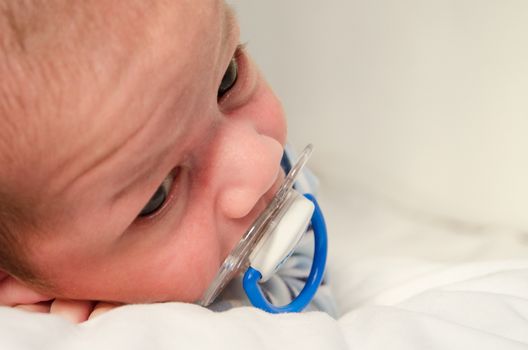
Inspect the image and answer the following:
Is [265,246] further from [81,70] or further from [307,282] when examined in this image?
[81,70]

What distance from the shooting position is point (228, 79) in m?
0.76

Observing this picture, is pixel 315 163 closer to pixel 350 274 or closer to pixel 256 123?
pixel 350 274

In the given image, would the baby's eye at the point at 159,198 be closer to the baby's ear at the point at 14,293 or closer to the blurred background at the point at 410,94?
the baby's ear at the point at 14,293

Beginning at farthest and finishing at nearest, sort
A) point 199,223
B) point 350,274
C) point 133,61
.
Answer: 1. point 350,274
2. point 199,223
3. point 133,61

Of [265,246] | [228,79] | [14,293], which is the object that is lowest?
[14,293]

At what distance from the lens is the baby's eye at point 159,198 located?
697 mm

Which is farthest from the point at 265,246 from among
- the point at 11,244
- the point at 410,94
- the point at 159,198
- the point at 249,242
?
the point at 410,94

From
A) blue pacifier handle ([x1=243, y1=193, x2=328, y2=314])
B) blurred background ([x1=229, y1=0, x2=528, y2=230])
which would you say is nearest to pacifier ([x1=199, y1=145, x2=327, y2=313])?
blue pacifier handle ([x1=243, y1=193, x2=328, y2=314])

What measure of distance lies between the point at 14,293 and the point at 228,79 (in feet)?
0.95

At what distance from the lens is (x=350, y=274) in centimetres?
107

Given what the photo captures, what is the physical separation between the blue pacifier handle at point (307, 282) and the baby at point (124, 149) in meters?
0.04

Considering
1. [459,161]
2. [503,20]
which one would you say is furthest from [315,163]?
[503,20]

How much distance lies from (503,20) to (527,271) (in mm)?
441

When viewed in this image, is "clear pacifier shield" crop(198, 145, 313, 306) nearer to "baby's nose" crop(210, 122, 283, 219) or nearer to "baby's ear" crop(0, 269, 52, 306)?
"baby's nose" crop(210, 122, 283, 219)
